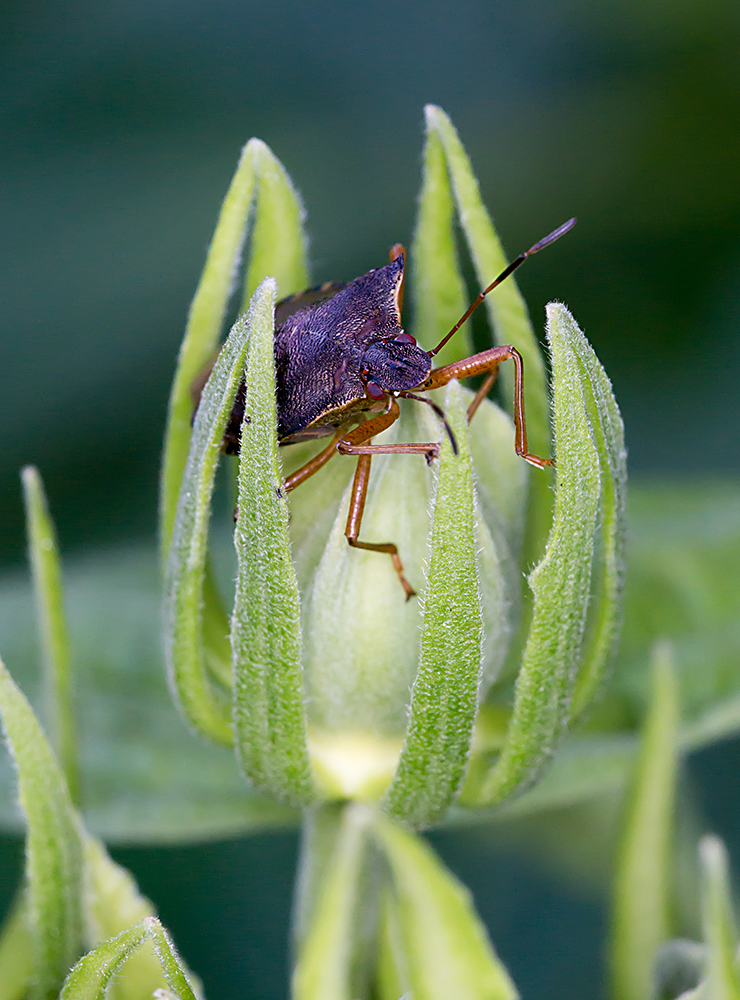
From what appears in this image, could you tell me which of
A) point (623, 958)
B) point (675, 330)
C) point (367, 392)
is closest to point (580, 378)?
point (367, 392)

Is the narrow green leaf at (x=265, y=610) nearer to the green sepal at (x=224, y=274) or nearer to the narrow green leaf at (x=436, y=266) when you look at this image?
the green sepal at (x=224, y=274)

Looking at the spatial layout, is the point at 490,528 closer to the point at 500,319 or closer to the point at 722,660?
the point at 500,319

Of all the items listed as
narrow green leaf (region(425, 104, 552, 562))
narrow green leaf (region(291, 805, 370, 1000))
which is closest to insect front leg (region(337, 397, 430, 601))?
narrow green leaf (region(425, 104, 552, 562))

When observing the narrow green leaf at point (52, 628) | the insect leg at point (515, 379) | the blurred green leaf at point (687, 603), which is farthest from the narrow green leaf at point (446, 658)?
the blurred green leaf at point (687, 603)

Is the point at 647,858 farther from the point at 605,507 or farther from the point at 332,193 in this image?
the point at 332,193

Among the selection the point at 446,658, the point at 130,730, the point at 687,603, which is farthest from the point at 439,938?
the point at 687,603

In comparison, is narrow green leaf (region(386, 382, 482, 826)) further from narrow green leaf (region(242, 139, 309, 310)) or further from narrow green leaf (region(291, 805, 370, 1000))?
narrow green leaf (region(242, 139, 309, 310))

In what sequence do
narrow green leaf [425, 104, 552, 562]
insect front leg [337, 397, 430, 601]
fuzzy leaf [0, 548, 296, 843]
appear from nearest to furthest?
insect front leg [337, 397, 430, 601] < narrow green leaf [425, 104, 552, 562] < fuzzy leaf [0, 548, 296, 843]
